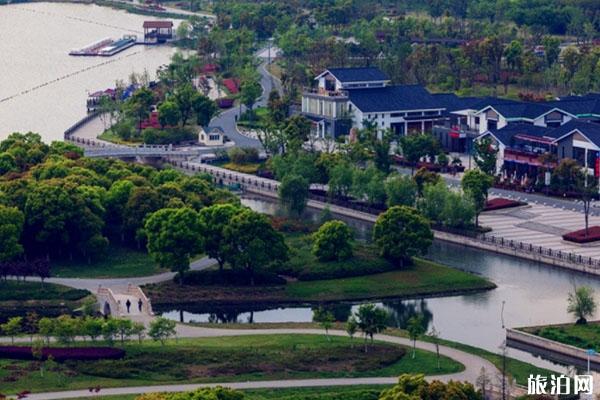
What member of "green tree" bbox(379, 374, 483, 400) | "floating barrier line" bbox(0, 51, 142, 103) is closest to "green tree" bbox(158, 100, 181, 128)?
"floating barrier line" bbox(0, 51, 142, 103)

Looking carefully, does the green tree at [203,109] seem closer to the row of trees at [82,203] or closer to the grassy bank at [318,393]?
the row of trees at [82,203]

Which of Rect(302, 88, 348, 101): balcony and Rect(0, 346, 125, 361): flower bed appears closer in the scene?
Rect(0, 346, 125, 361): flower bed

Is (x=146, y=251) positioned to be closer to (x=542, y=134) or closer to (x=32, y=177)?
(x=32, y=177)

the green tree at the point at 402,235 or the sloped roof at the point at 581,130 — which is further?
the sloped roof at the point at 581,130

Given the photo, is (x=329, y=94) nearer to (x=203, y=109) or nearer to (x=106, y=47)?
(x=203, y=109)

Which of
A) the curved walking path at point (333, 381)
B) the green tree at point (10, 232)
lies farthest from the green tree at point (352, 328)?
the green tree at point (10, 232)

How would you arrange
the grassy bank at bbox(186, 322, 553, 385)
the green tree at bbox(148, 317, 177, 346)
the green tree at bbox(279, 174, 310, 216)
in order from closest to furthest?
the grassy bank at bbox(186, 322, 553, 385)
the green tree at bbox(148, 317, 177, 346)
the green tree at bbox(279, 174, 310, 216)

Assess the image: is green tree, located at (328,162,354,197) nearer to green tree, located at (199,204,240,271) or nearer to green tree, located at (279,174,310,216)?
green tree, located at (279,174,310,216)
